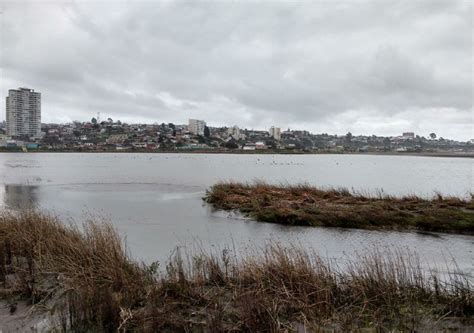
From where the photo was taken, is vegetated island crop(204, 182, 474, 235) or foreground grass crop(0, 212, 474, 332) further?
vegetated island crop(204, 182, 474, 235)

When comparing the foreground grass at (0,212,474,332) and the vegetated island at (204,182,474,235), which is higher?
the foreground grass at (0,212,474,332)

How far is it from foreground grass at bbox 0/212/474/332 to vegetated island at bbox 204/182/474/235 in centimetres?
1168

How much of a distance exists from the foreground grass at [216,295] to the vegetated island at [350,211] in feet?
38.3

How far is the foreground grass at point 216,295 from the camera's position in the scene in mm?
6184

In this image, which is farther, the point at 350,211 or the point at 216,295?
the point at 350,211

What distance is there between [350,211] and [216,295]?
1485 cm

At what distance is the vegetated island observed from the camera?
19.1m

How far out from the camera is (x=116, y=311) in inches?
247

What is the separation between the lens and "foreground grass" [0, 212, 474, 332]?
20.3ft

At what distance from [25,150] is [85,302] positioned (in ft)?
721

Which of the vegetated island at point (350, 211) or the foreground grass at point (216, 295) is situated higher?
the foreground grass at point (216, 295)

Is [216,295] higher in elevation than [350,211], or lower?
higher

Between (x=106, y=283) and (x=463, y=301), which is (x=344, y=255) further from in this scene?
(x=106, y=283)

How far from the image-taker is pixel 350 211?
813 inches
